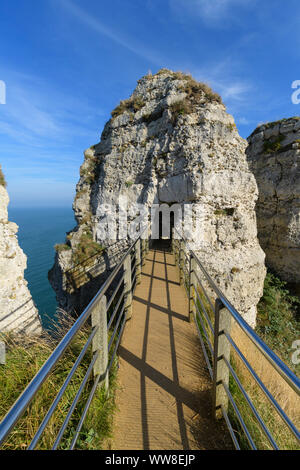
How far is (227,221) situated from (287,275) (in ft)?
27.4

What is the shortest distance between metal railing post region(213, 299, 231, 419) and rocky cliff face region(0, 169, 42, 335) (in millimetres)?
7145

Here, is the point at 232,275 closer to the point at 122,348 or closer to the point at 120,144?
the point at 122,348

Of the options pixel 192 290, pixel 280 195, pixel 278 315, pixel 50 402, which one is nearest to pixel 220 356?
pixel 50 402

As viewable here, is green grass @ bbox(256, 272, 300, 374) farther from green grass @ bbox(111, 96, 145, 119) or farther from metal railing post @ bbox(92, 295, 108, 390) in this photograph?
green grass @ bbox(111, 96, 145, 119)

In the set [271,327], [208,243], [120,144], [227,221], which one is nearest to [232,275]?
[208,243]

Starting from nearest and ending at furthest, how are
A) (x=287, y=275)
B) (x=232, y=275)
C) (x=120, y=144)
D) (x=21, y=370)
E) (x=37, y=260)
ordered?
(x=21, y=370), (x=232, y=275), (x=120, y=144), (x=287, y=275), (x=37, y=260)

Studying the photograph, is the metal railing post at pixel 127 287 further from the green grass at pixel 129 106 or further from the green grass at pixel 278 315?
the green grass at pixel 129 106

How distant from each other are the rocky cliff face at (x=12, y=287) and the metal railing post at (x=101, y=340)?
6271mm

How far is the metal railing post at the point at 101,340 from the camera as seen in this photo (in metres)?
2.30

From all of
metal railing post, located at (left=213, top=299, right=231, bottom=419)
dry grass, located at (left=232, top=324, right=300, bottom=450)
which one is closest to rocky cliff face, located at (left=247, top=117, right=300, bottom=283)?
dry grass, located at (left=232, top=324, right=300, bottom=450)

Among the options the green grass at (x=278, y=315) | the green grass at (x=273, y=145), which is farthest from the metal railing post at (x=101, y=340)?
the green grass at (x=273, y=145)

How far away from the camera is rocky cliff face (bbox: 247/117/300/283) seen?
14.7 metres

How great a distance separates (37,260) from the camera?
1925 inches

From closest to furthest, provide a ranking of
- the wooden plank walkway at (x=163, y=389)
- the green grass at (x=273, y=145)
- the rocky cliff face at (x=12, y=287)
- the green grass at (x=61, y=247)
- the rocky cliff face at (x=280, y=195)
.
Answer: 1. the wooden plank walkway at (x=163, y=389)
2. the rocky cliff face at (x=12, y=287)
3. the green grass at (x=61, y=247)
4. the rocky cliff face at (x=280, y=195)
5. the green grass at (x=273, y=145)
